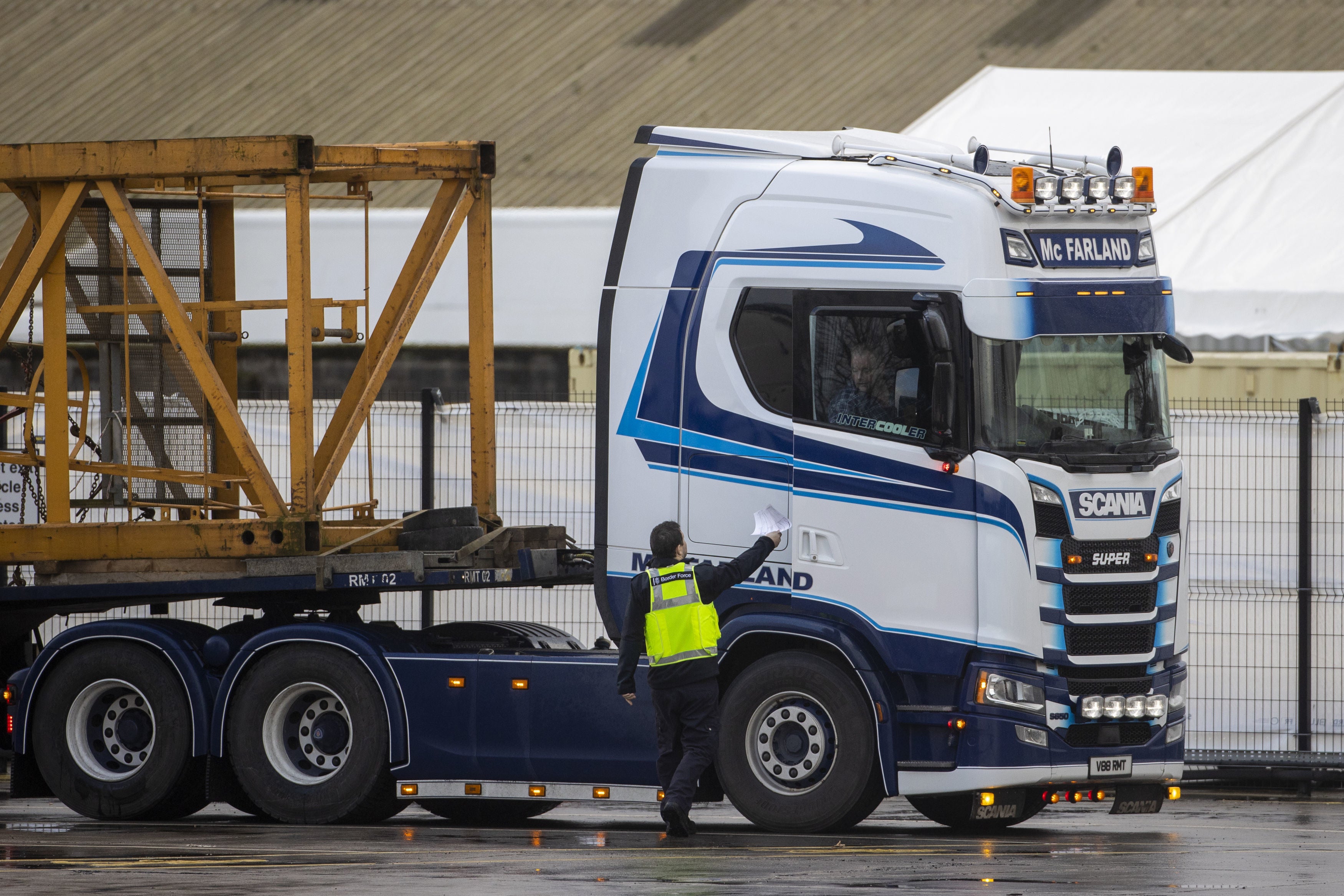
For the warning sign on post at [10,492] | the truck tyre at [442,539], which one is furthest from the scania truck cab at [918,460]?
the warning sign on post at [10,492]

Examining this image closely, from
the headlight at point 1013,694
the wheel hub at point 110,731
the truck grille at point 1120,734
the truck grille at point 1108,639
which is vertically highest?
the truck grille at point 1108,639

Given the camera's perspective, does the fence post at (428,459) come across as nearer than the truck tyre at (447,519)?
No

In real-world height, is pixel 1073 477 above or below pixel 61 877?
above

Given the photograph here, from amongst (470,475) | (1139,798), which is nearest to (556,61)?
(470,475)

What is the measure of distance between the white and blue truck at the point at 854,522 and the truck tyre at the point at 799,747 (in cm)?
2

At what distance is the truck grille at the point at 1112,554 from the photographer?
396 inches

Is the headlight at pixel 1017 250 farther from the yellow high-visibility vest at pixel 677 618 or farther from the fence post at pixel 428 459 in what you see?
the fence post at pixel 428 459

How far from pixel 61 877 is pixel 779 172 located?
4869 millimetres

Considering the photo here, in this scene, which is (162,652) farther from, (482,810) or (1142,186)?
(1142,186)

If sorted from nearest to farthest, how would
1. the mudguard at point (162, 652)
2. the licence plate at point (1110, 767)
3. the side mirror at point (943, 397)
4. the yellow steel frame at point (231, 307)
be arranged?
the side mirror at point (943, 397) → the licence plate at point (1110, 767) → the yellow steel frame at point (231, 307) → the mudguard at point (162, 652)

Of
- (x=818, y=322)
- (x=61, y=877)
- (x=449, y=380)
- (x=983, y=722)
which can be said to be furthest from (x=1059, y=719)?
(x=449, y=380)

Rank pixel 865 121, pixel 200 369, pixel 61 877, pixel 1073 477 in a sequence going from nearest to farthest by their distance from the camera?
pixel 61 877, pixel 1073 477, pixel 200 369, pixel 865 121

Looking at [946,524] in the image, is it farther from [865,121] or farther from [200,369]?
[865,121]

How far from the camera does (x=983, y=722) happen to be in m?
10.1
